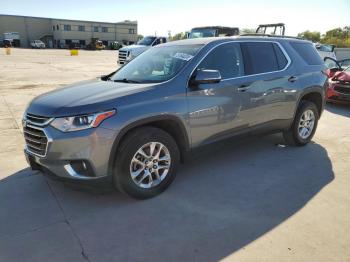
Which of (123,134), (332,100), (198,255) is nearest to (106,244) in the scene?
(198,255)

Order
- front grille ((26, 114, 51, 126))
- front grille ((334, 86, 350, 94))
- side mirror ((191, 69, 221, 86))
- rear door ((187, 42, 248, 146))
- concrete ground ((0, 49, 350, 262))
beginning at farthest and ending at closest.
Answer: front grille ((334, 86, 350, 94)), rear door ((187, 42, 248, 146)), side mirror ((191, 69, 221, 86)), front grille ((26, 114, 51, 126)), concrete ground ((0, 49, 350, 262))

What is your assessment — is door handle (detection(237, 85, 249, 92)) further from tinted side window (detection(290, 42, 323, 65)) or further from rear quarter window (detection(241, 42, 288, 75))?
tinted side window (detection(290, 42, 323, 65))

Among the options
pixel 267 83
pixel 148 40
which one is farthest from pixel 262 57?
pixel 148 40

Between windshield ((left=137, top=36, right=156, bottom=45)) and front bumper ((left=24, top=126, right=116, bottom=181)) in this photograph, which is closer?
front bumper ((left=24, top=126, right=116, bottom=181))

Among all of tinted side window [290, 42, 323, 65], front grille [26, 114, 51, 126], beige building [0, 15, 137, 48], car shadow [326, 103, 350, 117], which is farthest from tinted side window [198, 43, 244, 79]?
beige building [0, 15, 137, 48]

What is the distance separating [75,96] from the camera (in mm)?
3482

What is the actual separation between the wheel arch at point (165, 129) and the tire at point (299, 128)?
2.37 metres

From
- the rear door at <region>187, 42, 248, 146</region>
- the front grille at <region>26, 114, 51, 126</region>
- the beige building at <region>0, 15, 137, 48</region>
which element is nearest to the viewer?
the front grille at <region>26, 114, 51, 126</region>

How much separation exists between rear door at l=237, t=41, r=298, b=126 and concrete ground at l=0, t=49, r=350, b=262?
55cm

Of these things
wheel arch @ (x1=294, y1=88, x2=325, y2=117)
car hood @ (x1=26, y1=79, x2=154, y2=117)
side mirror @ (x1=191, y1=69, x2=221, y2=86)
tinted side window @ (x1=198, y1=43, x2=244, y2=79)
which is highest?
tinted side window @ (x1=198, y1=43, x2=244, y2=79)

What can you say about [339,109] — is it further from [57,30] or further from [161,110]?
[57,30]

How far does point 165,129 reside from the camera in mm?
3799

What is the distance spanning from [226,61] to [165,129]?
131cm

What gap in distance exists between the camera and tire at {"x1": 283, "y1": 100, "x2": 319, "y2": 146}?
17.8 feet
